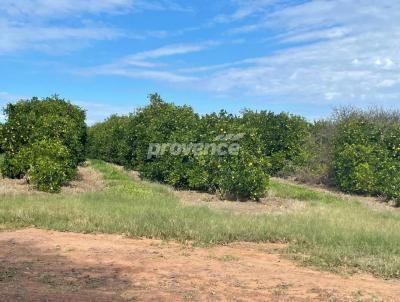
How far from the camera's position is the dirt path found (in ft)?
19.4

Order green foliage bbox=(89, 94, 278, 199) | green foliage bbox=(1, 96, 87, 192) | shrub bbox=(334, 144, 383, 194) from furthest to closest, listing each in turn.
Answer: shrub bbox=(334, 144, 383, 194) < green foliage bbox=(89, 94, 278, 199) < green foliage bbox=(1, 96, 87, 192)

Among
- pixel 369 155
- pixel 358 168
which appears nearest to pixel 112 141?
pixel 358 168

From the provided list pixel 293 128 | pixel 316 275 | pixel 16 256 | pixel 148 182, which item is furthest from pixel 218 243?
pixel 293 128

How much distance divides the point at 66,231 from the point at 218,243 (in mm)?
3054

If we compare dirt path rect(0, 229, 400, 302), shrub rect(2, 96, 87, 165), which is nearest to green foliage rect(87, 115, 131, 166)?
shrub rect(2, 96, 87, 165)

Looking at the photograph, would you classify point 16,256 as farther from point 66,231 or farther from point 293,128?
point 293,128

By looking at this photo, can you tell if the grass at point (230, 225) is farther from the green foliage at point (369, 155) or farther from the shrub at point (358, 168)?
the shrub at point (358, 168)

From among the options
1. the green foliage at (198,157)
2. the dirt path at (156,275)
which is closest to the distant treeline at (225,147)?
the green foliage at (198,157)

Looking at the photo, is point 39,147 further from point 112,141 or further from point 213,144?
point 112,141

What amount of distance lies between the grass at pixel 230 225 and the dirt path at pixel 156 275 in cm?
56

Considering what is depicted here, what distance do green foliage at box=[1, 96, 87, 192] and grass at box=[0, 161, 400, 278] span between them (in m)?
1.75

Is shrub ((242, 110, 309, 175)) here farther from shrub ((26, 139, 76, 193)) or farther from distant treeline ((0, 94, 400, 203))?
shrub ((26, 139, 76, 193))

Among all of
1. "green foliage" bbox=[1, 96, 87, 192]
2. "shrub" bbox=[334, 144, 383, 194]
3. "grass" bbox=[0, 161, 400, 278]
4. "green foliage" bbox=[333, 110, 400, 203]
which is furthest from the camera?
"shrub" bbox=[334, 144, 383, 194]

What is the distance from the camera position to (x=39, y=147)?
Answer: 15.8 metres
